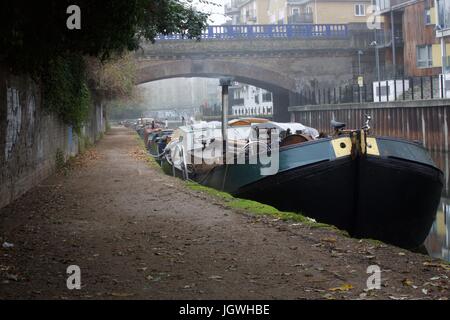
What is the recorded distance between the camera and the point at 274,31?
49.0m

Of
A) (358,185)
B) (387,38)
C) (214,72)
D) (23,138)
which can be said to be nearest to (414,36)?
(387,38)

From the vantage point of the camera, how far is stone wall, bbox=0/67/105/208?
409 inches

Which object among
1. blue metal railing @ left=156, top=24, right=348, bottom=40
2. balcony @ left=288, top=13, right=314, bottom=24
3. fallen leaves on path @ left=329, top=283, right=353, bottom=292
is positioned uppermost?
balcony @ left=288, top=13, right=314, bottom=24

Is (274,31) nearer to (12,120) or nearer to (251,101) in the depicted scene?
(251,101)

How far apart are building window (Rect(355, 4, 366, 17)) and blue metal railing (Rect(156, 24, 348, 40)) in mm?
16965

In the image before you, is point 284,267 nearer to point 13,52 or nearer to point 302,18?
point 13,52

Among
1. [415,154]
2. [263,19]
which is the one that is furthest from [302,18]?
[415,154]

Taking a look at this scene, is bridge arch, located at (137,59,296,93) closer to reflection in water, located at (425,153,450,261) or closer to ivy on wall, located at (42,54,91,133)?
ivy on wall, located at (42,54,91,133)

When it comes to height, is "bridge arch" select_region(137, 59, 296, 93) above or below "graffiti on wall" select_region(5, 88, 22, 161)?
above

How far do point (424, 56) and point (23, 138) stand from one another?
38387mm

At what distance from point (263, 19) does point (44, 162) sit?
65788mm

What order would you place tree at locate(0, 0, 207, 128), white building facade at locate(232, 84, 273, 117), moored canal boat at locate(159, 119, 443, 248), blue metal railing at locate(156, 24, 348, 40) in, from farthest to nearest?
white building facade at locate(232, 84, 273, 117) < blue metal railing at locate(156, 24, 348, 40) < moored canal boat at locate(159, 119, 443, 248) < tree at locate(0, 0, 207, 128)

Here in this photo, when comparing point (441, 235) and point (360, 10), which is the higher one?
point (360, 10)

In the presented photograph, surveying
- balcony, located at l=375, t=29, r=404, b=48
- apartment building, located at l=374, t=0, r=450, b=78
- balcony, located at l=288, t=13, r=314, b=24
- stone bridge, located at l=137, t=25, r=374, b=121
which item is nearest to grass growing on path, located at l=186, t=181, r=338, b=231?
apartment building, located at l=374, t=0, r=450, b=78
